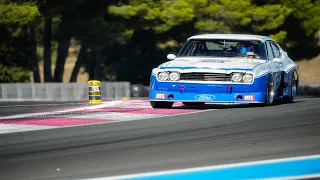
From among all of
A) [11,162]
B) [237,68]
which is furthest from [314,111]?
[11,162]

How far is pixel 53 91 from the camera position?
3297 cm

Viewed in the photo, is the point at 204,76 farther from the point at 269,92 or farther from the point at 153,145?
the point at 153,145

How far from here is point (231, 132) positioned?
10531 millimetres

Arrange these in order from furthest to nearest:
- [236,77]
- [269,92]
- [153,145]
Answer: [269,92]
[236,77]
[153,145]

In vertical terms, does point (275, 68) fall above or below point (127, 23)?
below

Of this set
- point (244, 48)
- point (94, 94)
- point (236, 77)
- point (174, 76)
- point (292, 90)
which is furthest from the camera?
point (94, 94)

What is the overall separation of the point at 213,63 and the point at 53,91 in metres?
19.1

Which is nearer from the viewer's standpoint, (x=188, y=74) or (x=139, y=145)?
(x=139, y=145)

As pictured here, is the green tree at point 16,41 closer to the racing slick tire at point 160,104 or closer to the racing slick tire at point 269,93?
the racing slick tire at point 160,104

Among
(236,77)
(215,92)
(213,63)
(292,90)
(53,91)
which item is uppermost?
(213,63)

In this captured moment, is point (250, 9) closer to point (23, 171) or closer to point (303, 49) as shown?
point (303, 49)

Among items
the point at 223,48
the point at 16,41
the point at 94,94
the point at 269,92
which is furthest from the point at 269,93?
the point at 16,41

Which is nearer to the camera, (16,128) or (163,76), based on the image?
(16,128)

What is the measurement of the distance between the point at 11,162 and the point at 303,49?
1967 inches
